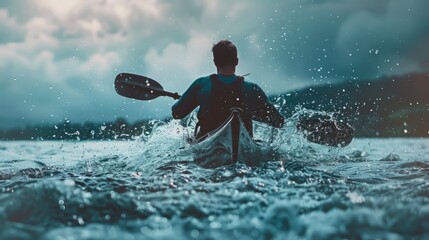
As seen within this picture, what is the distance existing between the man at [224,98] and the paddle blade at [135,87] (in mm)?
2162

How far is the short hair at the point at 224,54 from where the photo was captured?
7.32 meters

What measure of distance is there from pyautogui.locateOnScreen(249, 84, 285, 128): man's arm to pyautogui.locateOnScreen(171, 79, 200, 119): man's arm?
954 millimetres

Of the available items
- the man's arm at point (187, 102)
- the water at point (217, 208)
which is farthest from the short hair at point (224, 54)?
the water at point (217, 208)

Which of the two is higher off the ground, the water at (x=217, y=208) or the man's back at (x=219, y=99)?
the man's back at (x=219, y=99)

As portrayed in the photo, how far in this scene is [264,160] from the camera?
6.93 m

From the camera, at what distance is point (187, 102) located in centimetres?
729

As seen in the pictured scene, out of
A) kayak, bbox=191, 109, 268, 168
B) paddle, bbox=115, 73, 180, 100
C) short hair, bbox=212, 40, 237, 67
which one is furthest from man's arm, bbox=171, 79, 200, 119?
paddle, bbox=115, 73, 180, 100

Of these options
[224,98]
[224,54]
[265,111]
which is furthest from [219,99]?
[265,111]

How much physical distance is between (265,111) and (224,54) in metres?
1.15

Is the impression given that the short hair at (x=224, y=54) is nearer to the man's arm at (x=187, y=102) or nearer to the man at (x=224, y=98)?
the man at (x=224, y=98)

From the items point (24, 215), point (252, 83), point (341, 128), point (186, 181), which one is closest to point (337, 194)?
point (186, 181)

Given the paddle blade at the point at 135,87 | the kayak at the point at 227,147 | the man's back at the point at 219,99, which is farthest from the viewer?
the paddle blade at the point at 135,87

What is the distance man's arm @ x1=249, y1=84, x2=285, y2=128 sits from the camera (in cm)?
733

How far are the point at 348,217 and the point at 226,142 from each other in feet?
10.5
